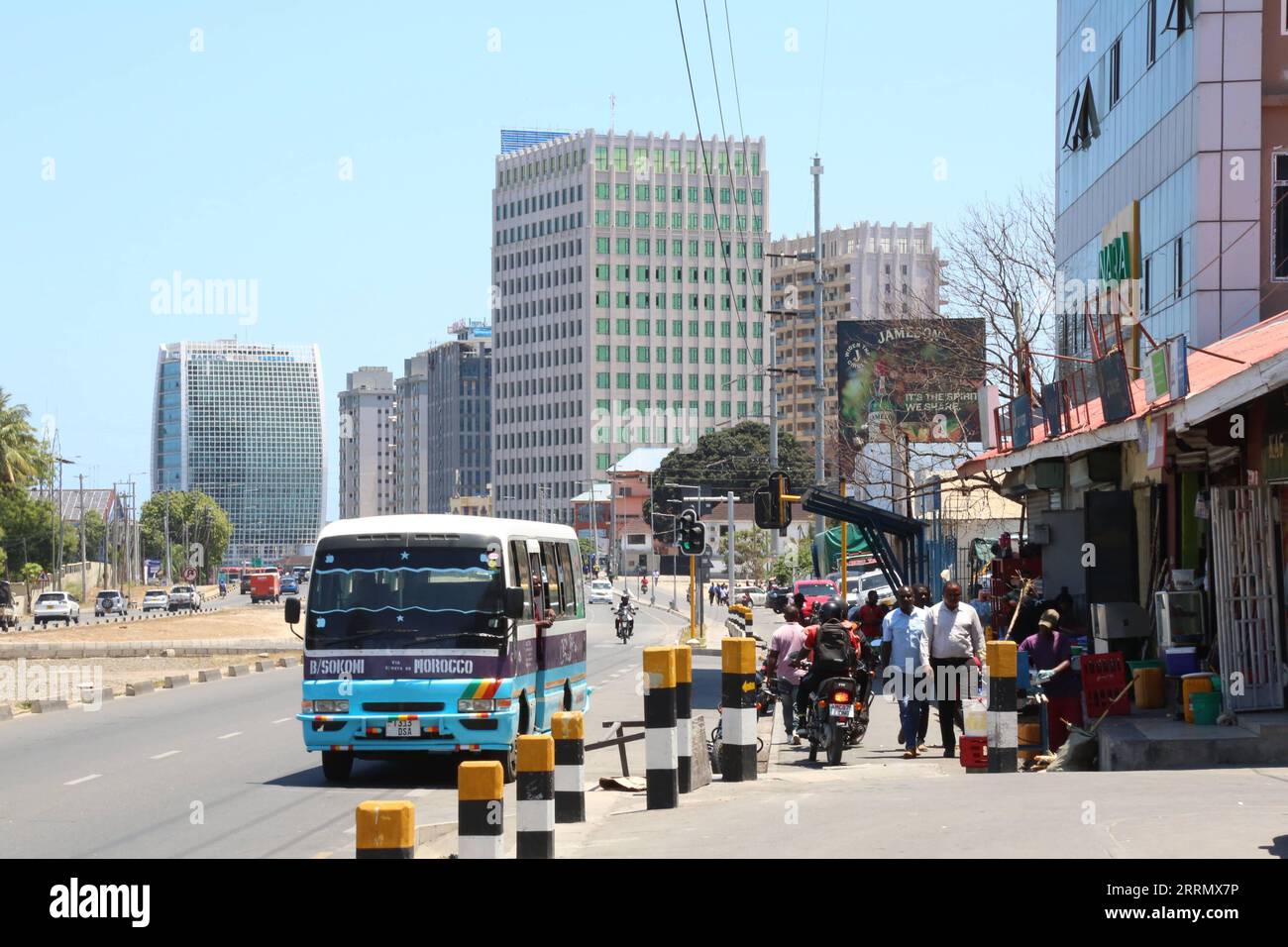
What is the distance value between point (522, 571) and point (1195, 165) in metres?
16.4

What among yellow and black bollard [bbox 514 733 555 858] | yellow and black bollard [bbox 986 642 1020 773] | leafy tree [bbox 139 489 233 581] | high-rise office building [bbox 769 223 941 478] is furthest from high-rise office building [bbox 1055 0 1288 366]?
leafy tree [bbox 139 489 233 581]

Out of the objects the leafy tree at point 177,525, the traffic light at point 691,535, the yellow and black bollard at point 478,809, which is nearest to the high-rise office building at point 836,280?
the leafy tree at point 177,525

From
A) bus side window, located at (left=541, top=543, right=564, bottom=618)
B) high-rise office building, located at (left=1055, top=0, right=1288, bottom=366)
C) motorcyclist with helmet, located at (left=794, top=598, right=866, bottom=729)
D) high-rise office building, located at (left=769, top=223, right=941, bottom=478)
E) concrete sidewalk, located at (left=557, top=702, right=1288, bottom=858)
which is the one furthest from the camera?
high-rise office building, located at (left=769, top=223, right=941, bottom=478)

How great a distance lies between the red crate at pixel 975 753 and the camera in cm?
1501

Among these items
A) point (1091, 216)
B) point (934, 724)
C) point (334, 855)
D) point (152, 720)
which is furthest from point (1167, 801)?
point (1091, 216)

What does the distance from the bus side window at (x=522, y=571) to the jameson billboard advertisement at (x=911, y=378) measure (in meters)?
25.7

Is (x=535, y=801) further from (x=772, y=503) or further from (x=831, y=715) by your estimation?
(x=772, y=503)

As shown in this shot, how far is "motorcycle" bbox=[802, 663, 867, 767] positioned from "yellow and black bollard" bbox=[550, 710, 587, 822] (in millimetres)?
4638

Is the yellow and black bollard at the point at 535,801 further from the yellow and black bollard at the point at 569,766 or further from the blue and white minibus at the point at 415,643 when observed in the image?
the blue and white minibus at the point at 415,643

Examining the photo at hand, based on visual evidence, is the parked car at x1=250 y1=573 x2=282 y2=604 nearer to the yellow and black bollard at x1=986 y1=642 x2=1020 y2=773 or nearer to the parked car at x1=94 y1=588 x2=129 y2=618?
the parked car at x1=94 y1=588 x2=129 y2=618

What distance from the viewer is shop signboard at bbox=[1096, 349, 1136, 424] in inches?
645

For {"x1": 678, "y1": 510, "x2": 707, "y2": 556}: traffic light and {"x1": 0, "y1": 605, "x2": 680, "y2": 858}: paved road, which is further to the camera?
{"x1": 678, "y1": 510, "x2": 707, "y2": 556}: traffic light

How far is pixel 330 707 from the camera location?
15.8m

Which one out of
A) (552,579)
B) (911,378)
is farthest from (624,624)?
(552,579)
